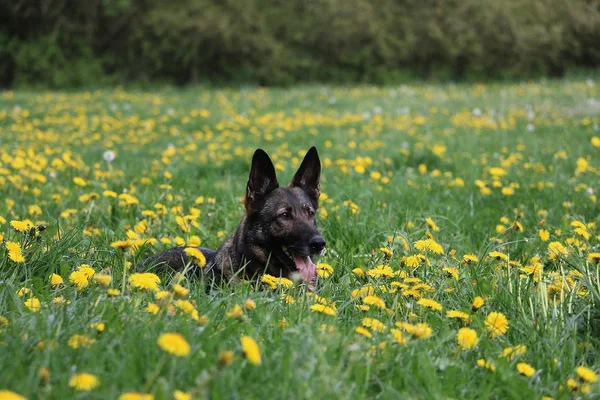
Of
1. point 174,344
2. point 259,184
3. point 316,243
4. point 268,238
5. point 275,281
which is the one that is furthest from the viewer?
point 259,184

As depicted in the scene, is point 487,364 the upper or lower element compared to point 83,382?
lower

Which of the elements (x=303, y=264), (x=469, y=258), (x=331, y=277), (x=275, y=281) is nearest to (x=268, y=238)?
(x=303, y=264)

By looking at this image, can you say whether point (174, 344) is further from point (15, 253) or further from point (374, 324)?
point (15, 253)

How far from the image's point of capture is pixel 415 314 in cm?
276

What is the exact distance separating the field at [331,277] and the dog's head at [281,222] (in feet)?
0.72

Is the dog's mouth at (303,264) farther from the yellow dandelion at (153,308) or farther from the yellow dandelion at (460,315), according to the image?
the yellow dandelion at (153,308)

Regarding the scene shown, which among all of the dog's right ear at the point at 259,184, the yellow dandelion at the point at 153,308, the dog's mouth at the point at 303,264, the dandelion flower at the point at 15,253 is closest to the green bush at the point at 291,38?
the dog's right ear at the point at 259,184

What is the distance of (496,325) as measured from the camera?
2553mm

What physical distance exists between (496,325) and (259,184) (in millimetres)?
1730

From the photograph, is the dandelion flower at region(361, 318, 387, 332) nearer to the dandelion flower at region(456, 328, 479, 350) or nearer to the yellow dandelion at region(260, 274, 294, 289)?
the dandelion flower at region(456, 328, 479, 350)

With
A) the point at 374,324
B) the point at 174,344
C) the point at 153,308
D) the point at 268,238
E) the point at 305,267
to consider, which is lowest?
the point at 305,267

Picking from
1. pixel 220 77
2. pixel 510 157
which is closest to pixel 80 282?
pixel 510 157

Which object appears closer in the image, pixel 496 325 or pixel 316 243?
pixel 496 325

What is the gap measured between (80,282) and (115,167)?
4544 mm
